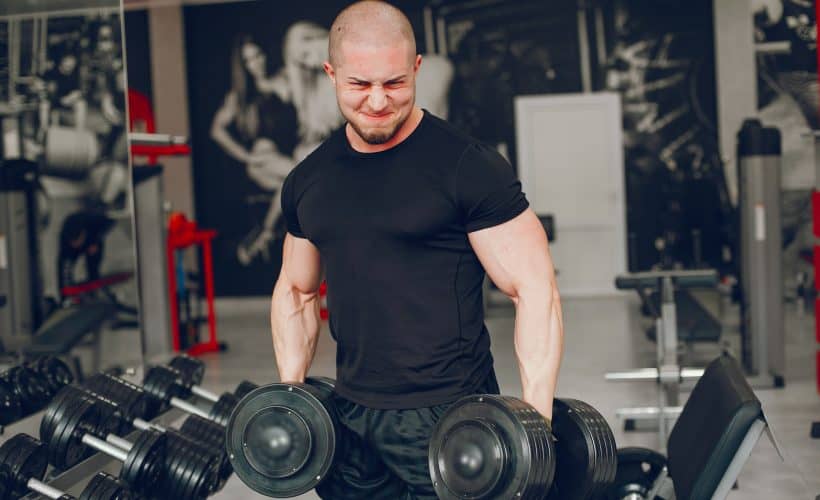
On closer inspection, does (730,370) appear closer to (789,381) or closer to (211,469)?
(211,469)

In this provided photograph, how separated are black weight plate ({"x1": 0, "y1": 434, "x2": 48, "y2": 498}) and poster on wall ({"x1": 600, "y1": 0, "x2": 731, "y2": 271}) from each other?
20.9 ft

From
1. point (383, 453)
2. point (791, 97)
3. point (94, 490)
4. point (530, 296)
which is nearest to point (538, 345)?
point (530, 296)

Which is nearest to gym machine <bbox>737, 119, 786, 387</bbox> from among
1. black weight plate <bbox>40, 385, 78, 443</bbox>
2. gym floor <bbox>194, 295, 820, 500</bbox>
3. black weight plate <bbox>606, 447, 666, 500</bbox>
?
gym floor <bbox>194, 295, 820, 500</bbox>

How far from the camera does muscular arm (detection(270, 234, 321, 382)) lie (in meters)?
2.05

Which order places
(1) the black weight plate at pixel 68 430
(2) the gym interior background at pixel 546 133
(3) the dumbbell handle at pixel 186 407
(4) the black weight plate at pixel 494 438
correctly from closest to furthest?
(4) the black weight plate at pixel 494 438 → (1) the black weight plate at pixel 68 430 → (3) the dumbbell handle at pixel 186 407 → (2) the gym interior background at pixel 546 133

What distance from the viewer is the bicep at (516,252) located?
179cm

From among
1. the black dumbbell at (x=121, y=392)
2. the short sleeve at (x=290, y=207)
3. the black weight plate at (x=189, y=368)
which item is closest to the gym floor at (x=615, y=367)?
the black weight plate at (x=189, y=368)

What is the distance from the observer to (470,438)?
1716 millimetres

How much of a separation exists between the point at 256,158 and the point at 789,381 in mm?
5233

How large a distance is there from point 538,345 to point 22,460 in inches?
62.3

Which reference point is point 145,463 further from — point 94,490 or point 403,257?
point 403,257

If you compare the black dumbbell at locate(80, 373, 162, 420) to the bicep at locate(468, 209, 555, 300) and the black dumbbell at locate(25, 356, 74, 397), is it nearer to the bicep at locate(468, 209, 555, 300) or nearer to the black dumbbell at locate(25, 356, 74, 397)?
the black dumbbell at locate(25, 356, 74, 397)

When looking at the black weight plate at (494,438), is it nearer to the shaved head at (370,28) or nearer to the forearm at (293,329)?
the forearm at (293,329)

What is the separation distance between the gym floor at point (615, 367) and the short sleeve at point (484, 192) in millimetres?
2141
